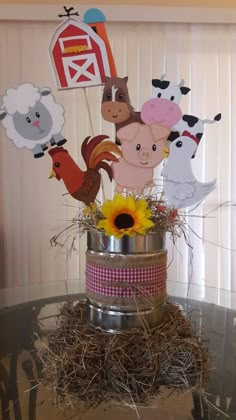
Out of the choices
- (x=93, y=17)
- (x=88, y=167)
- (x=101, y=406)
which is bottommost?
(x=101, y=406)

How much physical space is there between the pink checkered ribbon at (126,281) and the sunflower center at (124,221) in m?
0.09

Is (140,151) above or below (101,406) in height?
above

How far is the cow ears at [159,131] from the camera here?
3.48 ft

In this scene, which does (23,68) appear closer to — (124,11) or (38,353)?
(124,11)

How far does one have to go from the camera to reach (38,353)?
99 centimetres

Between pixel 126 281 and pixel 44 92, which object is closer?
pixel 126 281

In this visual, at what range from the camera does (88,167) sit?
1079mm

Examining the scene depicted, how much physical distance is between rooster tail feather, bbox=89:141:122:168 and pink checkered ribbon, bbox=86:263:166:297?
287mm

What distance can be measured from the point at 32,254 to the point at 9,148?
2.07 feet

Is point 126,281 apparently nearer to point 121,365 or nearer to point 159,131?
point 121,365

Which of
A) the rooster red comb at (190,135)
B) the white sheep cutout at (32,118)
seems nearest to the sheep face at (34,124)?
the white sheep cutout at (32,118)

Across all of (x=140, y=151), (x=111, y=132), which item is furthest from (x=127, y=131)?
(x=111, y=132)

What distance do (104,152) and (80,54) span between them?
0.81 feet

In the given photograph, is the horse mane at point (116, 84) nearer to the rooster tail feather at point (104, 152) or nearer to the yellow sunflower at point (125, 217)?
the rooster tail feather at point (104, 152)
